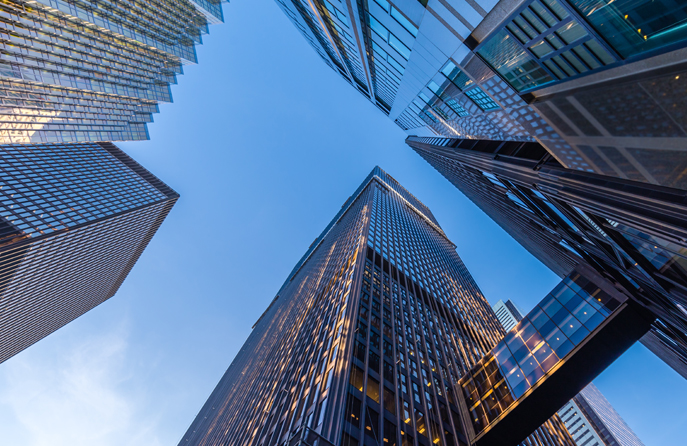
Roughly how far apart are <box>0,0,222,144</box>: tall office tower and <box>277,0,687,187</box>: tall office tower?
75903 mm

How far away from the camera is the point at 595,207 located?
14.5 m

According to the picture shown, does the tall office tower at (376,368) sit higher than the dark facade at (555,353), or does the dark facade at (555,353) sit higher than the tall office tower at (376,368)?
the dark facade at (555,353)

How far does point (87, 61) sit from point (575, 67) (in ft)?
343

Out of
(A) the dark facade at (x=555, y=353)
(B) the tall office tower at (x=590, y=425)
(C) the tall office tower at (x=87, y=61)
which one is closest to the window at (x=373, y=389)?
(A) the dark facade at (x=555, y=353)

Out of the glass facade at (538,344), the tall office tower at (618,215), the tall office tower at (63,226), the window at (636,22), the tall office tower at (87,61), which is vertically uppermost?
the window at (636,22)

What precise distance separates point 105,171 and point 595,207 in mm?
141799

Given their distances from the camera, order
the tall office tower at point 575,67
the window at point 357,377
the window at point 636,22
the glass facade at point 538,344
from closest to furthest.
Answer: the window at point 636,22 → the tall office tower at point 575,67 → the glass facade at point 538,344 → the window at point 357,377

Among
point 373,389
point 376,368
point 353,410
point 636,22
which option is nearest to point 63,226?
point 376,368

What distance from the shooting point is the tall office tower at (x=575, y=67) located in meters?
6.75

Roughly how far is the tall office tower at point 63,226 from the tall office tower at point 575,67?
9862 cm

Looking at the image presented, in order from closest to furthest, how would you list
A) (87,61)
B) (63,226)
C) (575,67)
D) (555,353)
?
(575,67) → (555,353) → (87,61) → (63,226)

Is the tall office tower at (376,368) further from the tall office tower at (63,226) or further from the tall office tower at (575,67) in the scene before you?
the tall office tower at (63,226)

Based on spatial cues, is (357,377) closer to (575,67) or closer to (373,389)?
(373,389)

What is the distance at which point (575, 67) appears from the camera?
378 inches
